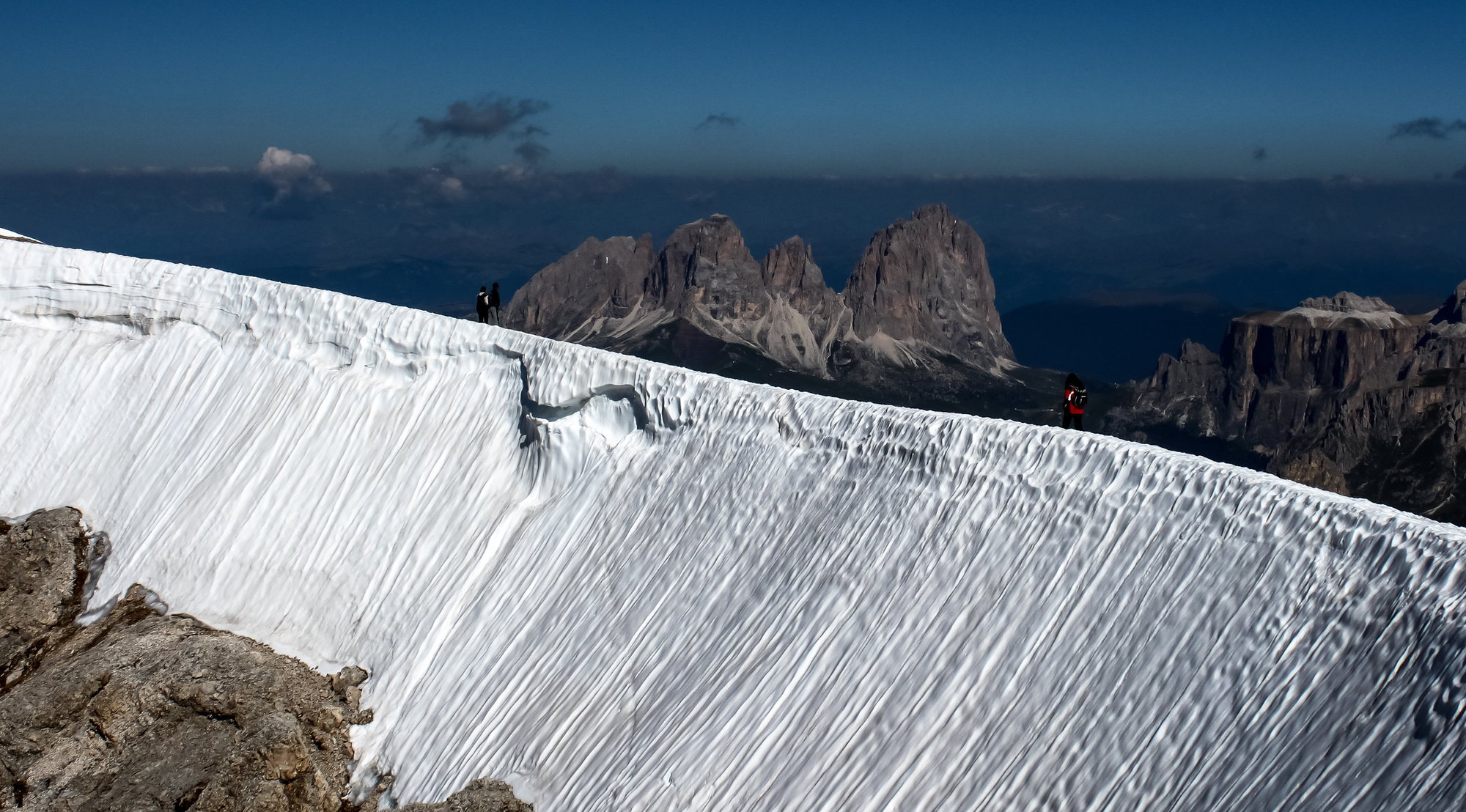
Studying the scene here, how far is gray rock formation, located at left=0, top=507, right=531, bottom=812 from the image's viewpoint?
1672cm

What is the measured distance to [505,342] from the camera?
2667cm

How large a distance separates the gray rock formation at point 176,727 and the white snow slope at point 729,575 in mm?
1103

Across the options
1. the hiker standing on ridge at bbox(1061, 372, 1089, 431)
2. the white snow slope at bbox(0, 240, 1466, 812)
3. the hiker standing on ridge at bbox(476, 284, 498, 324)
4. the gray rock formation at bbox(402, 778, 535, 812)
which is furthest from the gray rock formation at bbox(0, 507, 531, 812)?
the hiker standing on ridge at bbox(1061, 372, 1089, 431)

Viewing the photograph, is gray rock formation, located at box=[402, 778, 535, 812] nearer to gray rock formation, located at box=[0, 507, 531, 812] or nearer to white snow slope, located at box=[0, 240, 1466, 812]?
gray rock formation, located at box=[0, 507, 531, 812]

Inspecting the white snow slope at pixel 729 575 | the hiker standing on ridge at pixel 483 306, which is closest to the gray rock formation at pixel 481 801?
the white snow slope at pixel 729 575

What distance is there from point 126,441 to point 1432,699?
30417 millimetres

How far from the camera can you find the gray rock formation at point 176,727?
1672cm

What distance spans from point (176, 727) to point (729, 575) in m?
10.00

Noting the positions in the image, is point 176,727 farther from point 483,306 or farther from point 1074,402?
point 1074,402

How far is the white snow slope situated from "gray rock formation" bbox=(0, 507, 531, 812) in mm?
1103

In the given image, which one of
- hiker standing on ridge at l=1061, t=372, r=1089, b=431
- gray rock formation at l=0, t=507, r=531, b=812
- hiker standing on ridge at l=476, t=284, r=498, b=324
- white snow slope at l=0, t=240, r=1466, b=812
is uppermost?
hiker standing on ridge at l=476, t=284, r=498, b=324

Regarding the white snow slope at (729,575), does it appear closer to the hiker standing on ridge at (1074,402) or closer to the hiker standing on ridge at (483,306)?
the hiker standing on ridge at (483,306)

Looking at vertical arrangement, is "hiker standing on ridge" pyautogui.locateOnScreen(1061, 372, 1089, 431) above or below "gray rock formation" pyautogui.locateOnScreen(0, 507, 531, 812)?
above

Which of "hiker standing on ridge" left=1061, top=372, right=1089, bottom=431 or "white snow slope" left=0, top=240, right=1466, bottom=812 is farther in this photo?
"hiker standing on ridge" left=1061, top=372, right=1089, bottom=431
